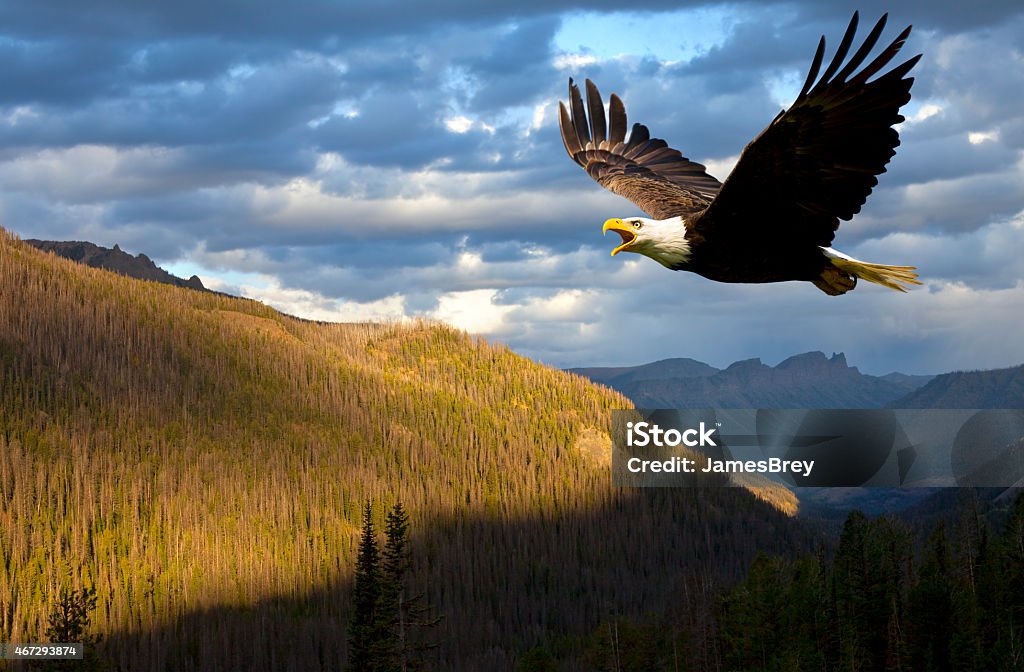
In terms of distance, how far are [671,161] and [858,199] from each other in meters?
12.2

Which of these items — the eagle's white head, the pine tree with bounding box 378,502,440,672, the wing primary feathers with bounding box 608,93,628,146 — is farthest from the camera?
the pine tree with bounding box 378,502,440,672

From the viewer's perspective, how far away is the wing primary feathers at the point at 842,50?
15.1 meters

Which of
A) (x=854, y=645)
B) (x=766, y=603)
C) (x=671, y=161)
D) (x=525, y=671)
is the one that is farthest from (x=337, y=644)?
(x=671, y=161)

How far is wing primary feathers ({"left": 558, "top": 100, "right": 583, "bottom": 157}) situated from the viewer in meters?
29.5

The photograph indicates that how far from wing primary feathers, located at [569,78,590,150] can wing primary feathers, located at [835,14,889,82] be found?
42.9 feet

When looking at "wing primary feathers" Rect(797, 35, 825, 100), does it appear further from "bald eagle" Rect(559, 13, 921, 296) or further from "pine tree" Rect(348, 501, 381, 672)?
"pine tree" Rect(348, 501, 381, 672)

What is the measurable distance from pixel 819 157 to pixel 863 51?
8.09 ft

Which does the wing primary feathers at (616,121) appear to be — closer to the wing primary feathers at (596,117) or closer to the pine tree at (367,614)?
the wing primary feathers at (596,117)

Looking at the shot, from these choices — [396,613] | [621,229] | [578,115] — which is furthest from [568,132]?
[396,613]

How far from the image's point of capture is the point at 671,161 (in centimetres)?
2983

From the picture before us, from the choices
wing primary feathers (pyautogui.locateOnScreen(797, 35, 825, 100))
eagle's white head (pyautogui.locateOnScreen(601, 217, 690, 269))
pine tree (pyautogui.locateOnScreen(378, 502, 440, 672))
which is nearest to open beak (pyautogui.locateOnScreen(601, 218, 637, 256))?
Answer: eagle's white head (pyautogui.locateOnScreen(601, 217, 690, 269))

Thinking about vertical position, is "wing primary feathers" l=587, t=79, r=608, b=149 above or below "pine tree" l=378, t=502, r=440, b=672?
above

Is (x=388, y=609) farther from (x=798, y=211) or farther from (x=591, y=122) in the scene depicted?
(x=798, y=211)

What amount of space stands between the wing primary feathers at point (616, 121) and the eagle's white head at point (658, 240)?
12031mm
